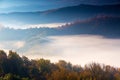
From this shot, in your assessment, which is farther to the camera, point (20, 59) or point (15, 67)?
point (20, 59)

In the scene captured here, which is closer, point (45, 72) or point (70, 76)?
point (70, 76)

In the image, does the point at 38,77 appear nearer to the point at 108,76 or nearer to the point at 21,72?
the point at 21,72

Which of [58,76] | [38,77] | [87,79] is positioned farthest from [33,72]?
[87,79]

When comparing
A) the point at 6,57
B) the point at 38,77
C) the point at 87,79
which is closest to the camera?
the point at 87,79

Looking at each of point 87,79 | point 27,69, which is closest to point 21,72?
point 27,69

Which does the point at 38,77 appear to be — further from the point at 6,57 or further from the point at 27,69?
the point at 6,57

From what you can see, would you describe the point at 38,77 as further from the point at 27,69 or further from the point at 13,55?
the point at 13,55

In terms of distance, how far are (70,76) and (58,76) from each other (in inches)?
239

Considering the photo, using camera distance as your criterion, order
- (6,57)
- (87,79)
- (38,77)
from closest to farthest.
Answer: (87,79)
(38,77)
(6,57)

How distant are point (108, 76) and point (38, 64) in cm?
4061

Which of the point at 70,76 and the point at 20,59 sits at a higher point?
the point at 20,59

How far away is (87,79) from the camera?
157 metres

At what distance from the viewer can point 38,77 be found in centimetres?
17275

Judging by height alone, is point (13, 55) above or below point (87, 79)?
above
